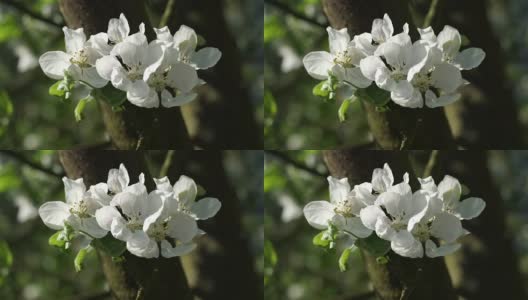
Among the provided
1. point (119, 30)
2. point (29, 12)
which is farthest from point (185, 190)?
point (29, 12)

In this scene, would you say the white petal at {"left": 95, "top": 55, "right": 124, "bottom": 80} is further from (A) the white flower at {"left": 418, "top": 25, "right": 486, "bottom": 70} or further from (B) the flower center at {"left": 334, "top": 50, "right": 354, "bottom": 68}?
(A) the white flower at {"left": 418, "top": 25, "right": 486, "bottom": 70}

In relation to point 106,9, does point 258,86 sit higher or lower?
lower

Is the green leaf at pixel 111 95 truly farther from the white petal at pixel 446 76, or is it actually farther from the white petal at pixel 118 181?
the white petal at pixel 446 76

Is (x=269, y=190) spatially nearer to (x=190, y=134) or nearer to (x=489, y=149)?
(x=190, y=134)

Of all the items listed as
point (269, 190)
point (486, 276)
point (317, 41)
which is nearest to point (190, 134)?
point (269, 190)

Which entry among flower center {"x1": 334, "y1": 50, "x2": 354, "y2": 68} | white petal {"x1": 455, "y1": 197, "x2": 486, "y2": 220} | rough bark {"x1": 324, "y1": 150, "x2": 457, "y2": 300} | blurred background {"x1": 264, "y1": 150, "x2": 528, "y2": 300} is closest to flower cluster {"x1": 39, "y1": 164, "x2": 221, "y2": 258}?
blurred background {"x1": 264, "y1": 150, "x2": 528, "y2": 300}

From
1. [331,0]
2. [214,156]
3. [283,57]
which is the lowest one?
[214,156]

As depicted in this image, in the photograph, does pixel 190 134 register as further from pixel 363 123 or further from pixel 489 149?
pixel 489 149

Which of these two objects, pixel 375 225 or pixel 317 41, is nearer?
pixel 375 225
